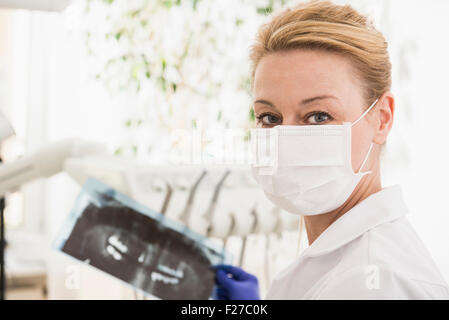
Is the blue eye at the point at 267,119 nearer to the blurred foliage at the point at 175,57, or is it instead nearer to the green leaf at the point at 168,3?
the blurred foliage at the point at 175,57

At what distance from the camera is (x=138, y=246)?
3.23ft

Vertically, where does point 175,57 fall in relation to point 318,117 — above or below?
above

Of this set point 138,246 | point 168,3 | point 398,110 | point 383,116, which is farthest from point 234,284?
point 168,3

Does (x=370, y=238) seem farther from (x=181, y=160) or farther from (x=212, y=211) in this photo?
(x=181, y=160)

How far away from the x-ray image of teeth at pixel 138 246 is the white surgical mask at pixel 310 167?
30cm

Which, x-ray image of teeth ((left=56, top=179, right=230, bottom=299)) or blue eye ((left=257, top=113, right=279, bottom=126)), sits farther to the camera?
x-ray image of teeth ((left=56, top=179, right=230, bottom=299))

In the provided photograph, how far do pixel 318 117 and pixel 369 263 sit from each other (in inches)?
10.0

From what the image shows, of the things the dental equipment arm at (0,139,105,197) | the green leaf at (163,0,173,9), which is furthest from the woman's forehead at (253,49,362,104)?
the green leaf at (163,0,173,9)

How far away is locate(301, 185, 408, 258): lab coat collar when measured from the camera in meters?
0.69

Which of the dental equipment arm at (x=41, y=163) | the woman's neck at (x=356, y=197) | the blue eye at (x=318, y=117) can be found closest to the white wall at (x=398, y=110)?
the dental equipment arm at (x=41, y=163)

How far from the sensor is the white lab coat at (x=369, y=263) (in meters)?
0.57

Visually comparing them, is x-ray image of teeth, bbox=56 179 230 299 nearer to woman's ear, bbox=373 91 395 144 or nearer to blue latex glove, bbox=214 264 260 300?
blue latex glove, bbox=214 264 260 300

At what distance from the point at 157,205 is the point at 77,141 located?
0.22 meters

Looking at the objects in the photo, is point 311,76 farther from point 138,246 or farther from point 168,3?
point 168,3
